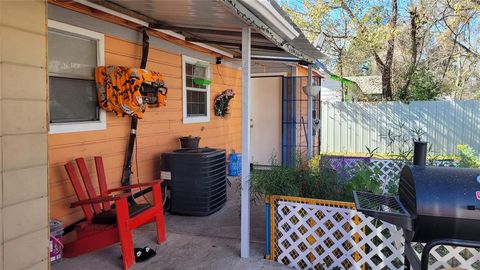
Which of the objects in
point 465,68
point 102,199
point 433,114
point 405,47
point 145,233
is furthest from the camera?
point 465,68

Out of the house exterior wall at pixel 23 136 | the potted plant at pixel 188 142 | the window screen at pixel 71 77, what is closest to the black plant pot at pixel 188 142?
the potted plant at pixel 188 142

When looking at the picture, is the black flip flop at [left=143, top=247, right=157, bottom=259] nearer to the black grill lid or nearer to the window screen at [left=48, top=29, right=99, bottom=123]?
the window screen at [left=48, top=29, right=99, bottom=123]

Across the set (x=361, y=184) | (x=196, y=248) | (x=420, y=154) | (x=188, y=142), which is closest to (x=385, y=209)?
(x=420, y=154)

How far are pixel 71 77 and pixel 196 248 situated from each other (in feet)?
6.64

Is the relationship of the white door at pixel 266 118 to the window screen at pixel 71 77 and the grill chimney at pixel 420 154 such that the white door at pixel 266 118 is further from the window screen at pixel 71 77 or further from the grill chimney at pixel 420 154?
the grill chimney at pixel 420 154

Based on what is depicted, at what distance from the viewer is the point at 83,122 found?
3.77m

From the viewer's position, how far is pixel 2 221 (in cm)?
184

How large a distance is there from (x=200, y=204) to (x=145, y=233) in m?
0.81

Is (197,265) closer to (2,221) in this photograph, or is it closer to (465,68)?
(2,221)

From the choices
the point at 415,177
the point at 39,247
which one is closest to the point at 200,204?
the point at 39,247

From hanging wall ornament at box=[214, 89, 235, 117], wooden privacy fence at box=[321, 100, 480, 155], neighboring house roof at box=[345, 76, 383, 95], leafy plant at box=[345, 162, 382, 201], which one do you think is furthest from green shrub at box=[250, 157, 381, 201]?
neighboring house roof at box=[345, 76, 383, 95]

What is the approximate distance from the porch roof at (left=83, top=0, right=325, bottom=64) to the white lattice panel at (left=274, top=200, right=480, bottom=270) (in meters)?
1.60

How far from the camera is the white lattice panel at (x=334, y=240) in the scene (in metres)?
2.94

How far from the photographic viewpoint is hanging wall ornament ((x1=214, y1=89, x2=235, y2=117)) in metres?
6.78
